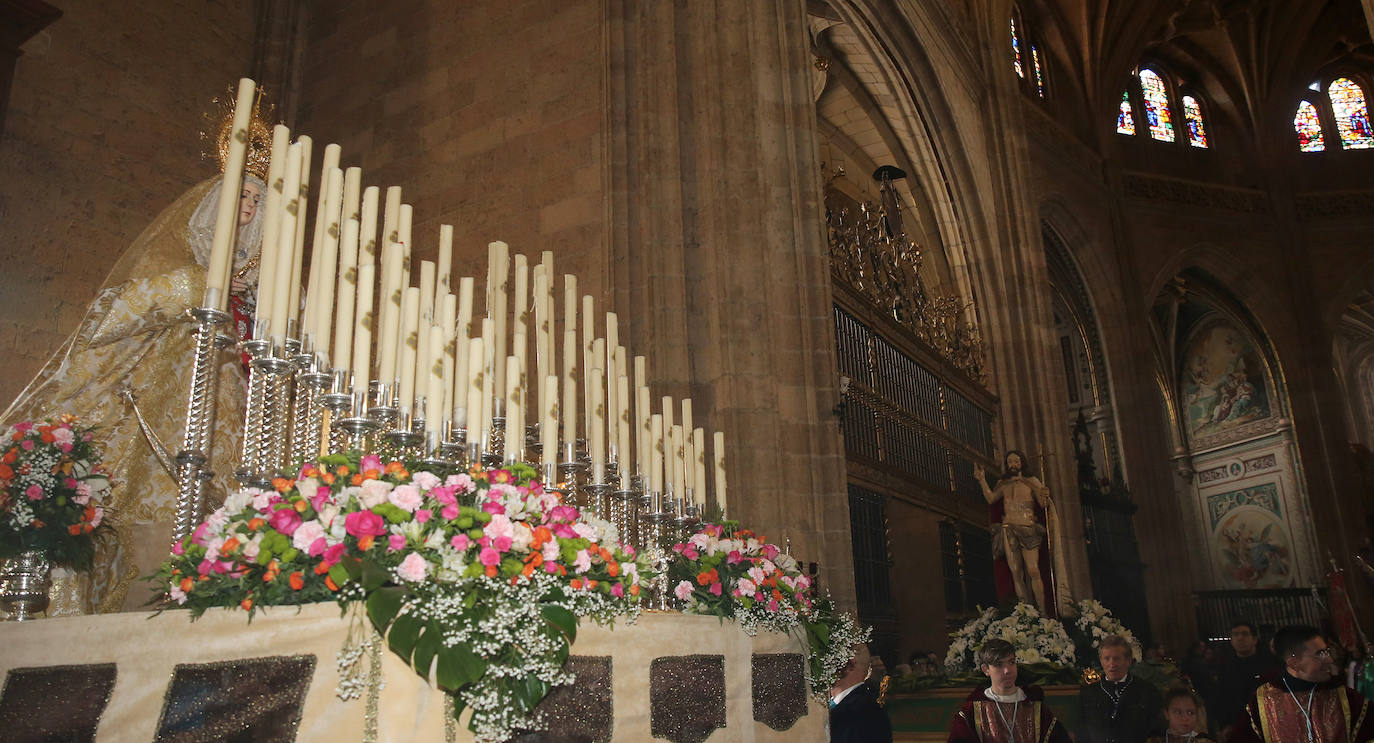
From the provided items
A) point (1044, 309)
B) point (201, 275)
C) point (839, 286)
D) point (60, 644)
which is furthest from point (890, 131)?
point (60, 644)

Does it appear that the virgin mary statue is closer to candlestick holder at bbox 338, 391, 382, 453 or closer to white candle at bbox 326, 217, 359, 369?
white candle at bbox 326, 217, 359, 369

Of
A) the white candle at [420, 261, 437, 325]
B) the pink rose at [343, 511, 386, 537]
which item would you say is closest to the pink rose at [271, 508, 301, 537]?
the pink rose at [343, 511, 386, 537]

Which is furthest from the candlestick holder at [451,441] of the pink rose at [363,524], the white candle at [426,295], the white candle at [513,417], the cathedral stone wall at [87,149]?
the cathedral stone wall at [87,149]

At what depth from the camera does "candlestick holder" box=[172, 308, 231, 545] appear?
8.75 ft

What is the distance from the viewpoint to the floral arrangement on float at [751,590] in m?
3.79

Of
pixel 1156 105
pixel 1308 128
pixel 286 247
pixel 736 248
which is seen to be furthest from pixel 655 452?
pixel 1308 128

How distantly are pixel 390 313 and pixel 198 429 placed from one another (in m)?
0.65

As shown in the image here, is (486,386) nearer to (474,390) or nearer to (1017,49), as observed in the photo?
(474,390)

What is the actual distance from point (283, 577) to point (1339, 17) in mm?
27682

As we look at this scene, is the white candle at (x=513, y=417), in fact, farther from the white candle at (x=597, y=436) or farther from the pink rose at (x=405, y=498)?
the pink rose at (x=405, y=498)

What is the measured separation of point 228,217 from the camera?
2.84 metres

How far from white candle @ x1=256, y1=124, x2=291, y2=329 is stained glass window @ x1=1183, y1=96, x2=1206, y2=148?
24.8 meters

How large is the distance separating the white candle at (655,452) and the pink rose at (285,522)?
6.77ft

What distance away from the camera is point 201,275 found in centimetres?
337
